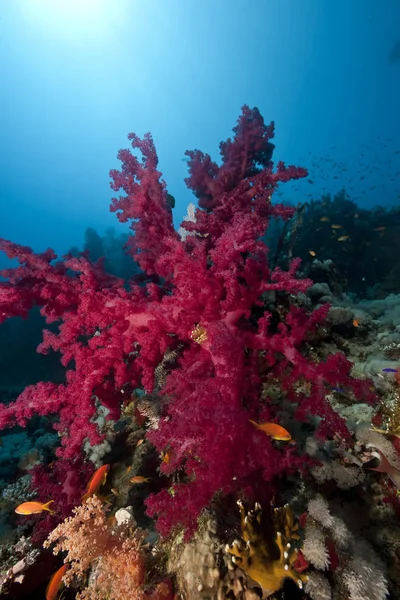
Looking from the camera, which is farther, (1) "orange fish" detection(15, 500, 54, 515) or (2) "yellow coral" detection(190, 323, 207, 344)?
(1) "orange fish" detection(15, 500, 54, 515)

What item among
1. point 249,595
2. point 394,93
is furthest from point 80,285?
point 394,93

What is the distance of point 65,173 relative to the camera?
493ft

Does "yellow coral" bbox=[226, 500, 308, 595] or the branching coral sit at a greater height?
"yellow coral" bbox=[226, 500, 308, 595]

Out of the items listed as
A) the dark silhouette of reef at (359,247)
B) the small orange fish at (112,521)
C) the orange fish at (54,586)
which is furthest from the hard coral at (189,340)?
the dark silhouette of reef at (359,247)

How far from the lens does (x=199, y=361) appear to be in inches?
128

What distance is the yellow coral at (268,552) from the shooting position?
7.07 ft

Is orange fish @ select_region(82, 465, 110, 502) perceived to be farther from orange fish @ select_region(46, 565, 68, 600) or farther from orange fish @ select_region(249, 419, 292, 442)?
orange fish @ select_region(249, 419, 292, 442)

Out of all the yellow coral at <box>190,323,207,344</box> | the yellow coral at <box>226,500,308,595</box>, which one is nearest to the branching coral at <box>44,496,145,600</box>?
the yellow coral at <box>226,500,308,595</box>

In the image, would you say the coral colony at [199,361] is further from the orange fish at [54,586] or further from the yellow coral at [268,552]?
the orange fish at [54,586]

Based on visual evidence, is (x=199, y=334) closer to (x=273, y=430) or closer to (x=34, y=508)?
(x=273, y=430)

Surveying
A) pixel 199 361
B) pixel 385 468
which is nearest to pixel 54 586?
pixel 199 361

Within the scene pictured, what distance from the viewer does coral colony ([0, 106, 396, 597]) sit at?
256 cm

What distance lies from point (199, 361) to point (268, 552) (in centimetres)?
167

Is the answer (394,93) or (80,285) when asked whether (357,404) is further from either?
(394,93)
